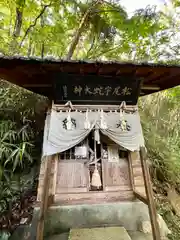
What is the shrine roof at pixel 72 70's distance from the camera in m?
3.21

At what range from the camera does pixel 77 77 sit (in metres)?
3.80

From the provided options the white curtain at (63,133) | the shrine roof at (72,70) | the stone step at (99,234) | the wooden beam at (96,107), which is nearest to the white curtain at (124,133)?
the wooden beam at (96,107)

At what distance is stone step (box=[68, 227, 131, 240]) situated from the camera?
3373 millimetres

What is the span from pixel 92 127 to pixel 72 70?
1361 mm

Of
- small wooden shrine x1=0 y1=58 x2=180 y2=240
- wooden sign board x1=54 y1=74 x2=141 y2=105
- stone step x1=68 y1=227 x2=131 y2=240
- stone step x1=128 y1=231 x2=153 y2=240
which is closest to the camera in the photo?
stone step x1=68 y1=227 x2=131 y2=240

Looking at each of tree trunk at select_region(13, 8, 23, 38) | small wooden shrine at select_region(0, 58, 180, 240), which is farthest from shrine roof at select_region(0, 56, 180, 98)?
tree trunk at select_region(13, 8, 23, 38)

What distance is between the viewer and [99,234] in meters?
3.53

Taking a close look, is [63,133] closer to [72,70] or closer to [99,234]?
[72,70]

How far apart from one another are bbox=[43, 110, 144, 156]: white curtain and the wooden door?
0.80 m

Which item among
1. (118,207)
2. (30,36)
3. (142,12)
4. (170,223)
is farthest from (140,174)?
(30,36)

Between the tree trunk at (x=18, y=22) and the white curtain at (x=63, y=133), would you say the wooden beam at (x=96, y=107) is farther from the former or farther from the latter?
the tree trunk at (x=18, y=22)

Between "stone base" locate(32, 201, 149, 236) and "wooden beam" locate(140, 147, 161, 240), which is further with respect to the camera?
"stone base" locate(32, 201, 149, 236)

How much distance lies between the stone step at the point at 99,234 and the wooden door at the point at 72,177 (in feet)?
2.83

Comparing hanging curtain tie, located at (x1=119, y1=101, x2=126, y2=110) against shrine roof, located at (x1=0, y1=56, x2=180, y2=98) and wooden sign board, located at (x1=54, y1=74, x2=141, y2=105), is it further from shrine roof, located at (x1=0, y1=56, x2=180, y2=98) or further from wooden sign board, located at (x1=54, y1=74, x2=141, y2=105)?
shrine roof, located at (x1=0, y1=56, x2=180, y2=98)
